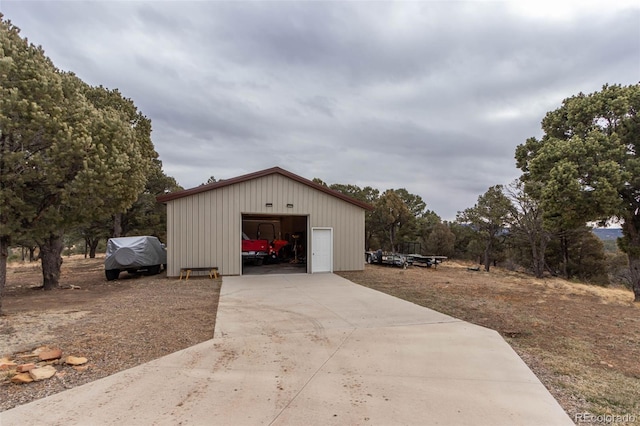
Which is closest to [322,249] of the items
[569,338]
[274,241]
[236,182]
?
[236,182]

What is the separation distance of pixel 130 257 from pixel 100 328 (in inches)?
355

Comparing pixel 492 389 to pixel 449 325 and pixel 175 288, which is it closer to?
pixel 449 325

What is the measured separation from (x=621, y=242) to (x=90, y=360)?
654 inches

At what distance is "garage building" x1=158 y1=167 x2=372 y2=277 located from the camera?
44.4ft

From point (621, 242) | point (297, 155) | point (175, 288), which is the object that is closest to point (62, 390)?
point (175, 288)

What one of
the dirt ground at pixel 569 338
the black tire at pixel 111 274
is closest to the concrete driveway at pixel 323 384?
the dirt ground at pixel 569 338

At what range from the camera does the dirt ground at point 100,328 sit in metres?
4.05

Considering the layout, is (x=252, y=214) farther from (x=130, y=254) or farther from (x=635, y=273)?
(x=635, y=273)

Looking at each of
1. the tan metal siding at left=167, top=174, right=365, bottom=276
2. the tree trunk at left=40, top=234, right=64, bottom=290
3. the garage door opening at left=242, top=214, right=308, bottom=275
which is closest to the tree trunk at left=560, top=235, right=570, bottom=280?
the tan metal siding at left=167, top=174, right=365, bottom=276

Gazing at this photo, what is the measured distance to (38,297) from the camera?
32.7 feet

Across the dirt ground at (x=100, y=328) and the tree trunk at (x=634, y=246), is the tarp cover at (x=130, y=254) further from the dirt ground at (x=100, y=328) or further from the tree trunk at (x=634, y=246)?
the tree trunk at (x=634, y=246)

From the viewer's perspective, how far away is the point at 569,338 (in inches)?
230

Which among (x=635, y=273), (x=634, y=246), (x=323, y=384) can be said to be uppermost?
(x=634, y=246)

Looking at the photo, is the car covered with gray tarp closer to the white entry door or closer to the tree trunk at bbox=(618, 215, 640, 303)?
the white entry door
